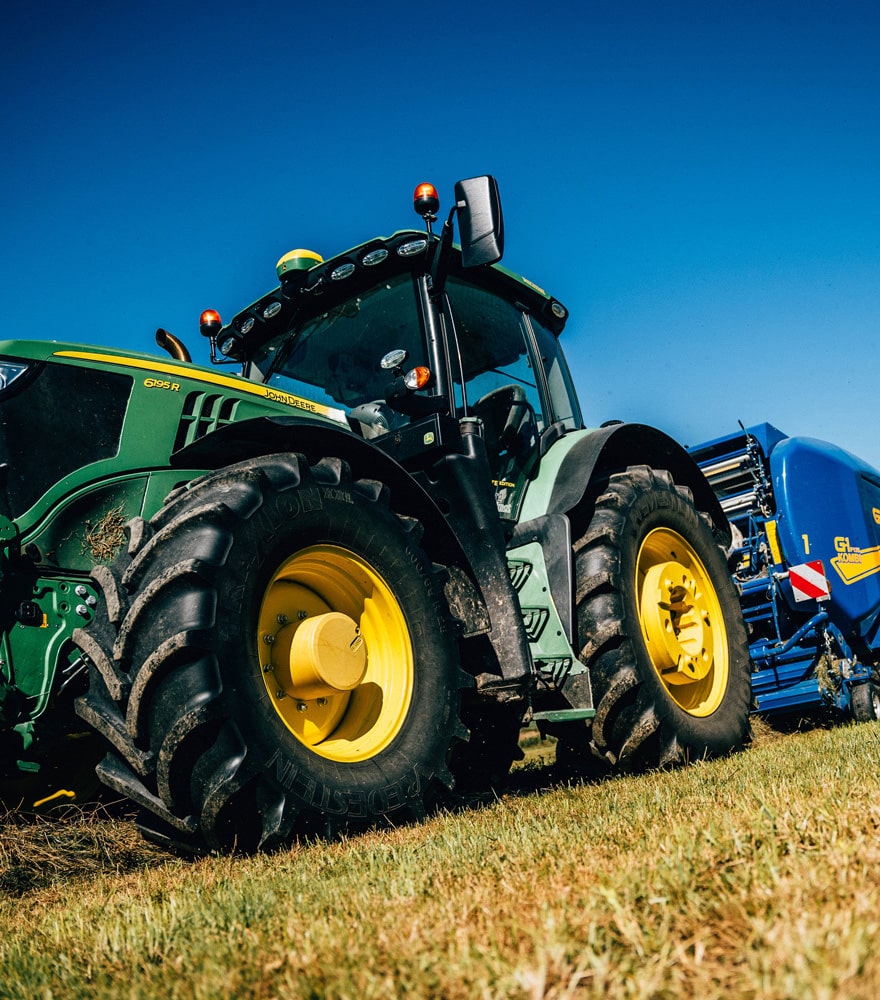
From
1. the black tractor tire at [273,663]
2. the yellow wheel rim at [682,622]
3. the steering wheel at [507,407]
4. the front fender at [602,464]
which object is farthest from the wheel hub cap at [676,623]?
the black tractor tire at [273,663]

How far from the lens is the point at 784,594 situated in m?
6.52

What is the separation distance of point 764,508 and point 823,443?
3.31ft

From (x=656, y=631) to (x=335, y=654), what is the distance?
7.00 feet

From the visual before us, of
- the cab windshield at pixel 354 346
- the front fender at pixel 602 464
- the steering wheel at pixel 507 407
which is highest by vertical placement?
the cab windshield at pixel 354 346

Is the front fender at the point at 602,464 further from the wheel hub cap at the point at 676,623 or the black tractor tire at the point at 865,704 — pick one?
the black tractor tire at the point at 865,704

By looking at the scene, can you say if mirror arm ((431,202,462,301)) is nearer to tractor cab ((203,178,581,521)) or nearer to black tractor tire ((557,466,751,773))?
tractor cab ((203,178,581,521))

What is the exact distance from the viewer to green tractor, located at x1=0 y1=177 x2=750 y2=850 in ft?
8.84

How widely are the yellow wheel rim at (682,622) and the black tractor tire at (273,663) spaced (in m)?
1.60

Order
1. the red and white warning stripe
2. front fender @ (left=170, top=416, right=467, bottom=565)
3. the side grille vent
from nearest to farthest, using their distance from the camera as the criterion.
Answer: front fender @ (left=170, top=416, right=467, bottom=565) → the side grille vent → the red and white warning stripe

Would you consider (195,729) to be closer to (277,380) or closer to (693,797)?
(693,797)

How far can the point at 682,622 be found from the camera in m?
4.98

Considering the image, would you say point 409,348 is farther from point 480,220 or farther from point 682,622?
point 682,622

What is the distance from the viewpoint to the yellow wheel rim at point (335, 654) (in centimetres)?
304

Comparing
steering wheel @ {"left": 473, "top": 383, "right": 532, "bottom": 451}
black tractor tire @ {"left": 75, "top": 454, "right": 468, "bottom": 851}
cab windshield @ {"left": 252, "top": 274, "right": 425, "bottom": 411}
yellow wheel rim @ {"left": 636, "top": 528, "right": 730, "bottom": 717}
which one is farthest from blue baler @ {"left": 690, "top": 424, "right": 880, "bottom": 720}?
black tractor tire @ {"left": 75, "top": 454, "right": 468, "bottom": 851}
